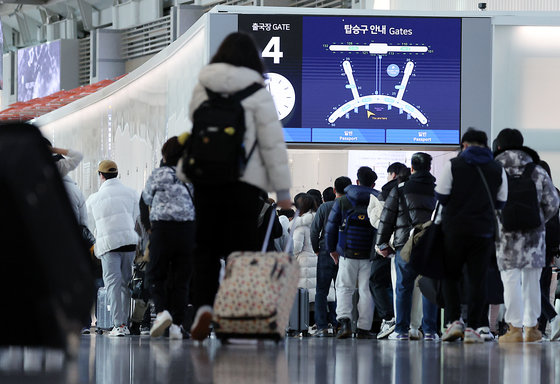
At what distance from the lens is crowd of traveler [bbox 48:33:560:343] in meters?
5.49

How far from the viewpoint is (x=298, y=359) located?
17.2ft

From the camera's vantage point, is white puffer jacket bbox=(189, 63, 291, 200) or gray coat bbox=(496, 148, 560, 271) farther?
gray coat bbox=(496, 148, 560, 271)

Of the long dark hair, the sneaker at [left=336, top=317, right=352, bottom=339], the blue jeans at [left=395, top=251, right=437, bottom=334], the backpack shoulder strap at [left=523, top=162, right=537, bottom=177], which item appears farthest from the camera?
the sneaker at [left=336, top=317, right=352, bottom=339]

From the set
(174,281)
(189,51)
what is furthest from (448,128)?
(174,281)

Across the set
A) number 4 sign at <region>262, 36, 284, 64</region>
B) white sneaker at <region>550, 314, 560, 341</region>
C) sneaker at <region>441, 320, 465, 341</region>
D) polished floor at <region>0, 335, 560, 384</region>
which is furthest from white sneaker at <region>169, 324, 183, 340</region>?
number 4 sign at <region>262, 36, 284, 64</region>

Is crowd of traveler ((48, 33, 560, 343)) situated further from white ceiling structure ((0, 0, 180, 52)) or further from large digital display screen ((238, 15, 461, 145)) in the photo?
white ceiling structure ((0, 0, 180, 52))

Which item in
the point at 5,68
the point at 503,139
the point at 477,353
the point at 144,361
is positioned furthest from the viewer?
the point at 5,68

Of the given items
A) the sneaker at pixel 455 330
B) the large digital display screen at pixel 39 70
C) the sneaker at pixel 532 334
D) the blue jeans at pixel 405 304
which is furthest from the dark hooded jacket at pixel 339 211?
the large digital display screen at pixel 39 70

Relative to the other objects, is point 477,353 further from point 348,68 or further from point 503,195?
point 348,68

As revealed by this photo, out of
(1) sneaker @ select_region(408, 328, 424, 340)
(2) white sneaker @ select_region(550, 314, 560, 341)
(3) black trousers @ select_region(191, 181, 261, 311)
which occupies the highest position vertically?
(3) black trousers @ select_region(191, 181, 261, 311)

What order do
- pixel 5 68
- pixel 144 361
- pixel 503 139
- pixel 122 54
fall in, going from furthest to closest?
pixel 5 68 → pixel 122 54 → pixel 503 139 → pixel 144 361

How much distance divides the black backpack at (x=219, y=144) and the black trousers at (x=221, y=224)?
0.26 feet

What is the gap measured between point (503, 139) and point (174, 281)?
8.43 feet

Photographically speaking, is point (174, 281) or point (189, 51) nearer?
point (174, 281)
